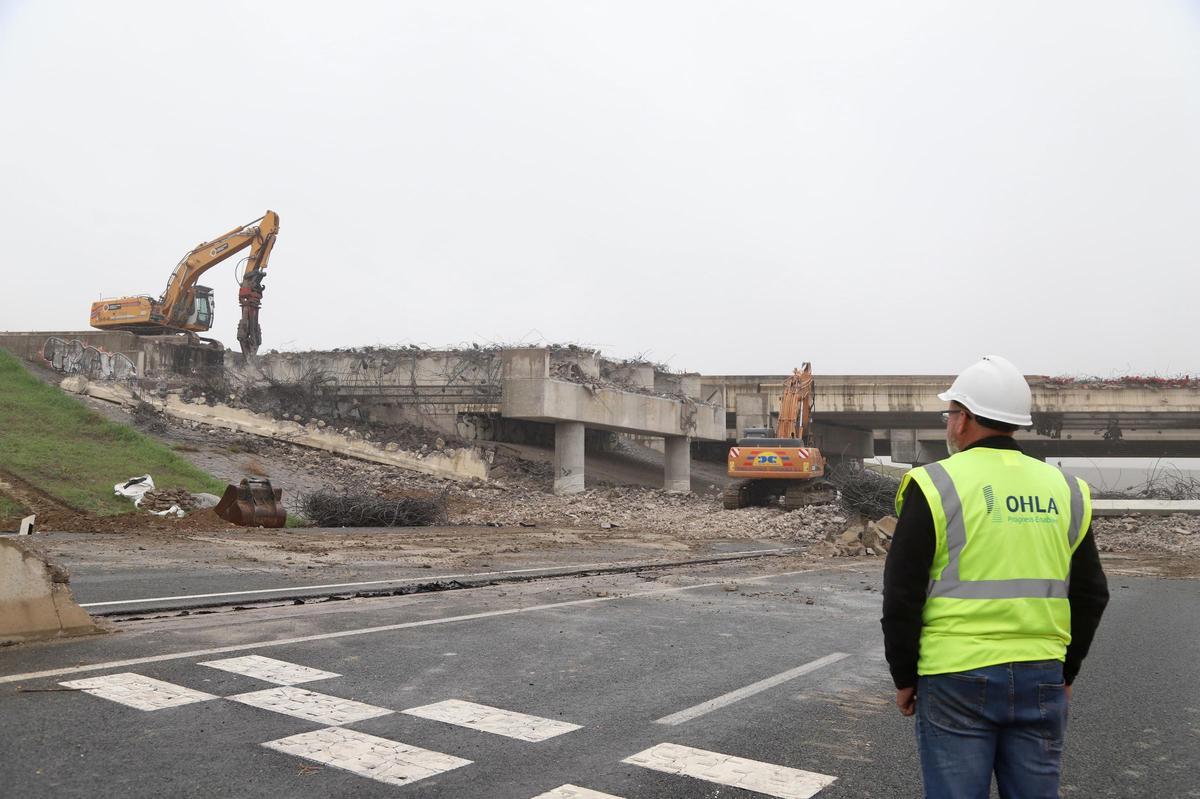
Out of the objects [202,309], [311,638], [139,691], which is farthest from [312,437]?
[139,691]

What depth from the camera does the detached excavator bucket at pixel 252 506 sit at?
19.1 meters

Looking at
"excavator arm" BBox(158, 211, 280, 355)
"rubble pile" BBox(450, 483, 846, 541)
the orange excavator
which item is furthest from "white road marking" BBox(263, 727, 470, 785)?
"excavator arm" BBox(158, 211, 280, 355)

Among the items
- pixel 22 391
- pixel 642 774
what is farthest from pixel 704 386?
pixel 642 774

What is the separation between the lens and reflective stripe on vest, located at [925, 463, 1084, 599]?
2.83m

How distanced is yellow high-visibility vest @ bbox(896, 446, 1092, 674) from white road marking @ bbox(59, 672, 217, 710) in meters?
4.19

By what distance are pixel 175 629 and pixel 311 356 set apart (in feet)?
96.8

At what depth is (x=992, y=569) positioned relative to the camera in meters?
2.83

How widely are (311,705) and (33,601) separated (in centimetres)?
288

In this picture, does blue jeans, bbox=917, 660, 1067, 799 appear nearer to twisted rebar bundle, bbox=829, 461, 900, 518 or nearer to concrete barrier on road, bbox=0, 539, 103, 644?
concrete barrier on road, bbox=0, 539, 103, 644

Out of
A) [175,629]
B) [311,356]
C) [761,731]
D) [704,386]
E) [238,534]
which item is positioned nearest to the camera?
[761,731]

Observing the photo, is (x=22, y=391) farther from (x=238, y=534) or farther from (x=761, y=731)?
(x=761, y=731)

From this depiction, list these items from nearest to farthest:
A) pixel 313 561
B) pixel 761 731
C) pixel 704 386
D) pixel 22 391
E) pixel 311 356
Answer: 1. pixel 761 731
2. pixel 313 561
3. pixel 22 391
4. pixel 311 356
5. pixel 704 386

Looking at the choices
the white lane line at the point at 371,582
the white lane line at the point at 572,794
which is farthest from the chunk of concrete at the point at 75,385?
the white lane line at the point at 572,794

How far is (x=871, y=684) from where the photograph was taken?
655cm
